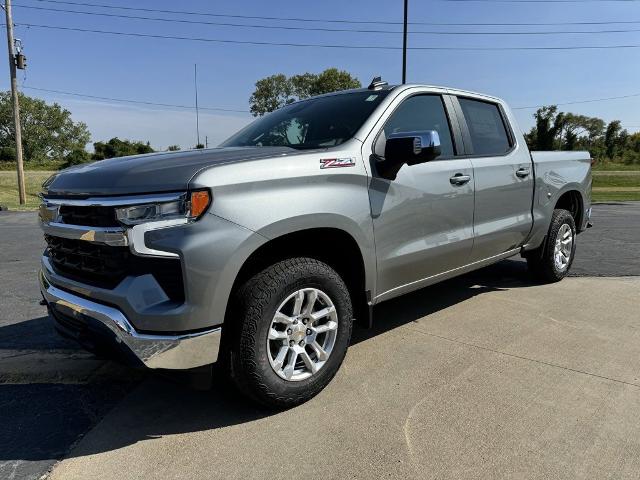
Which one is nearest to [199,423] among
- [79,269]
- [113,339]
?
[113,339]

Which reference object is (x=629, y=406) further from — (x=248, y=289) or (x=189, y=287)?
(x=189, y=287)

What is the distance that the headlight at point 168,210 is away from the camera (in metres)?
2.38

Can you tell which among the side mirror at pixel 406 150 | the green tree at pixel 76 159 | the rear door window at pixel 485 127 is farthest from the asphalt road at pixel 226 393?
the green tree at pixel 76 159

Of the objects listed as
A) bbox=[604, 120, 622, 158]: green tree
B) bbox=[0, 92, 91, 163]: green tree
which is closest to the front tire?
bbox=[604, 120, 622, 158]: green tree

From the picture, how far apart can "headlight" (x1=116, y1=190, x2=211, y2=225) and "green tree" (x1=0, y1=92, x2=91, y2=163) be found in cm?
9059

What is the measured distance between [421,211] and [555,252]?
8.81 feet

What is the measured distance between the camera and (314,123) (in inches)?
147

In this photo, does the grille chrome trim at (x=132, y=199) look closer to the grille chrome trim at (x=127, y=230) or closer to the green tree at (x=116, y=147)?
the grille chrome trim at (x=127, y=230)

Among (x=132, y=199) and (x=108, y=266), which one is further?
(x=108, y=266)

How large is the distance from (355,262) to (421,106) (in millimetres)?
1393

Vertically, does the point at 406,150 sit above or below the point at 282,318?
above

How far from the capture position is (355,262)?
3191mm

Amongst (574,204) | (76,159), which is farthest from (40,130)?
(574,204)

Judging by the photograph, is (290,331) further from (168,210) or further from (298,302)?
(168,210)
